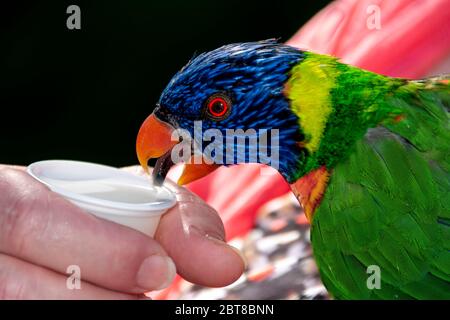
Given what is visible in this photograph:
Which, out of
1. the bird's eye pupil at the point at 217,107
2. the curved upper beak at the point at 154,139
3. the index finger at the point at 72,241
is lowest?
the index finger at the point at 72,241

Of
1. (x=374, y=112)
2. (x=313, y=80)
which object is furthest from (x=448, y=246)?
(x=313, y=80)

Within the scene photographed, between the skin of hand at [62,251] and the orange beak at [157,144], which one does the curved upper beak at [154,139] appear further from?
the skin of hand at [62,251]

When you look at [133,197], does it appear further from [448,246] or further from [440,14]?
[440,14]

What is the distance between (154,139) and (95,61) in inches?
65.4

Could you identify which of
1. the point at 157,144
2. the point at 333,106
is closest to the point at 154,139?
the point at 157,144

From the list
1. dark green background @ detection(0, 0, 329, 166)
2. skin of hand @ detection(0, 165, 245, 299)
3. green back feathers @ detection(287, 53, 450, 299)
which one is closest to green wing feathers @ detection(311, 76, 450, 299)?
green back feathers @ detection(287, 53, 450, 299)

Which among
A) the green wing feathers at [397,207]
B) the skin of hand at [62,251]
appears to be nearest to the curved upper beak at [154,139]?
the skin of hand at [62,251]

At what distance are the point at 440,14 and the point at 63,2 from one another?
173 centimetres

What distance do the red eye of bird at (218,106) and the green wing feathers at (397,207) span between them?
27 cm

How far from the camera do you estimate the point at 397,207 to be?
1.22m

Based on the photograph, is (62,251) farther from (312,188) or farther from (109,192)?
(312,188)

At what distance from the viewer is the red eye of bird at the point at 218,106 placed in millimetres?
1292

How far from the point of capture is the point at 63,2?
2.78 metres

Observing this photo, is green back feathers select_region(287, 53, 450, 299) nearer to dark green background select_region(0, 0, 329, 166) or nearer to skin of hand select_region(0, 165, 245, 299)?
skin of hand select_region(0, 165, 245, 299)
